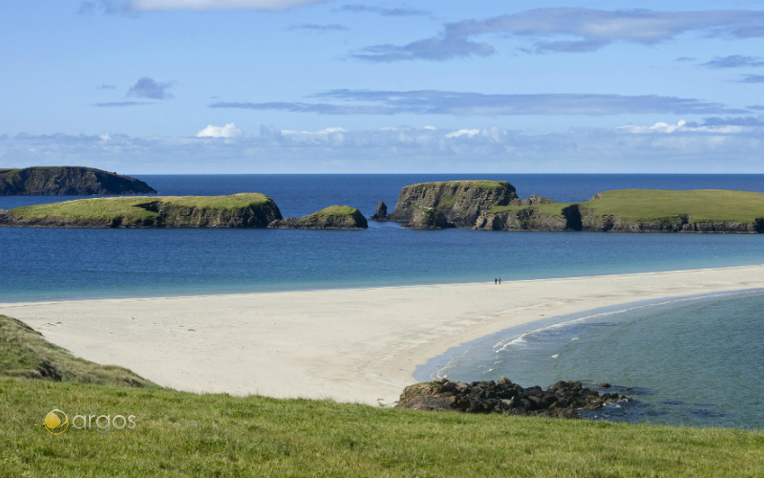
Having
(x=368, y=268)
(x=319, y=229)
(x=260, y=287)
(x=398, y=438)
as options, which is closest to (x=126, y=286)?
(x=260, y=287)

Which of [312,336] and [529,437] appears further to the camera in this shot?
[312,336]

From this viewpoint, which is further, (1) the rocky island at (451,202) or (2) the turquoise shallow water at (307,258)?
(1) the rocky island at (451,202)

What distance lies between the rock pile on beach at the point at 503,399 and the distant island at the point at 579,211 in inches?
4819

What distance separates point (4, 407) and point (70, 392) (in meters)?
2.69

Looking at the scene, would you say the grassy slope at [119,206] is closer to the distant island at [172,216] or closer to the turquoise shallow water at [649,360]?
the distant island at [172,216]

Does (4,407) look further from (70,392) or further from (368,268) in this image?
(368,268)

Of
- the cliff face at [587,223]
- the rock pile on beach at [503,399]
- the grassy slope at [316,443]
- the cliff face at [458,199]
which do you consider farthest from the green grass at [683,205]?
the grassy slope at [316,443]

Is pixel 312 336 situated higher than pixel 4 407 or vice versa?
pixel 4 407

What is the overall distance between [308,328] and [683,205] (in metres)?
135

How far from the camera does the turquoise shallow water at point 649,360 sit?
28.1 meters

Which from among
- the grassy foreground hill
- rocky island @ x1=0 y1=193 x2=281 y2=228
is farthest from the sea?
the grassy foreground hill

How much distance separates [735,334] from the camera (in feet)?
146

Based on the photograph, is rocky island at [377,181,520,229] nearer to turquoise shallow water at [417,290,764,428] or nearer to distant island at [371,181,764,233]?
distant island at [371,181,764,233]

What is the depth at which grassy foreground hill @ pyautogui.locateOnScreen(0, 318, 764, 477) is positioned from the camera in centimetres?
1203
